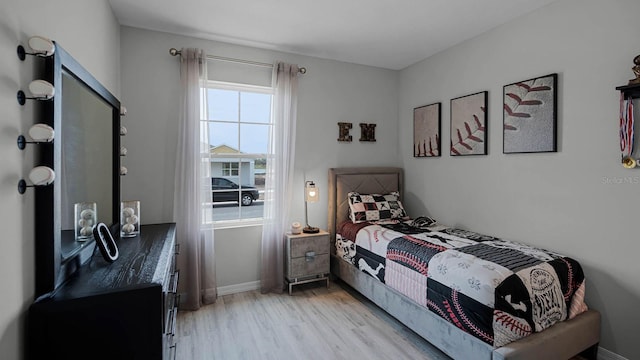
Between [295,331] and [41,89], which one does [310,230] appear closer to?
[295,331]

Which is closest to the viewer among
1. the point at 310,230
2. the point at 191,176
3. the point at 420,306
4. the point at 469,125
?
the point at 420,306

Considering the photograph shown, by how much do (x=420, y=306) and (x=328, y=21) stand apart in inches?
99.0

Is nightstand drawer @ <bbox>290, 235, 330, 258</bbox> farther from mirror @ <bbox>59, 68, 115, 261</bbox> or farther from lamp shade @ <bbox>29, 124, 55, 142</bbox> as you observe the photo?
lamp shade @ <bbox>29, 124, 55, 142</bbox>

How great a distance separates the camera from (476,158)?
3.23 metres

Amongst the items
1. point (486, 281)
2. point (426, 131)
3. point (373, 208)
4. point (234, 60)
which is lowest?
point (486, 281)

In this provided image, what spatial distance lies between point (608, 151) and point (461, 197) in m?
1.33

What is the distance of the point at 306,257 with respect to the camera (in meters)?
A: 3.45

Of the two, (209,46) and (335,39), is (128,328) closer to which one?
(209,46)

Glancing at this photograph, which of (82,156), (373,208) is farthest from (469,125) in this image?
(82,156)

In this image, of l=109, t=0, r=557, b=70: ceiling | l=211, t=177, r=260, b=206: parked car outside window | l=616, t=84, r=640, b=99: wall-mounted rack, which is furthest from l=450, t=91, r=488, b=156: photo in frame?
l=211, t=177, r=260, b=206: parked car outside window

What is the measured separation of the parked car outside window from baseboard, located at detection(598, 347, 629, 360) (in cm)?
319

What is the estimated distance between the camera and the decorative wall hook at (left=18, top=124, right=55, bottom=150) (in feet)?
3.67

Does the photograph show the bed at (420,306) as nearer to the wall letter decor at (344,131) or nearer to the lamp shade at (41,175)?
the wall letter decor at (344,131)

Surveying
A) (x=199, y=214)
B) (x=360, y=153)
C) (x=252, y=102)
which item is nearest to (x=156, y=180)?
(x=199, y=214)
